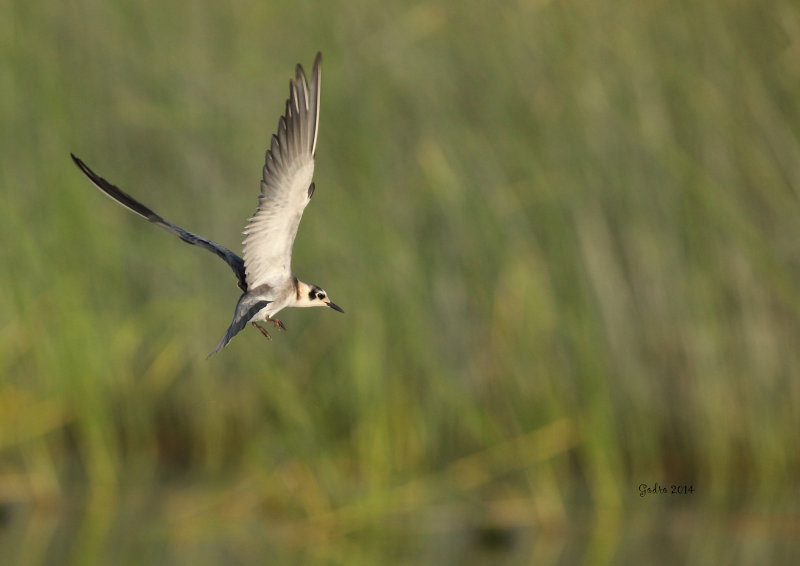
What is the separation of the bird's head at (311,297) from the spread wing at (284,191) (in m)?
0.04

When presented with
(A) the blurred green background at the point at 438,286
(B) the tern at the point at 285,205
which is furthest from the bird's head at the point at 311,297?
(A) the blurred green background at the point at 438,286

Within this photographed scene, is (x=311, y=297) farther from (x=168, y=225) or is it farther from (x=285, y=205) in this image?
(x=168, y=225)

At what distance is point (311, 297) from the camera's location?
2025mm

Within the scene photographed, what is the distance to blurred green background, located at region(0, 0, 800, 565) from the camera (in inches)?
204

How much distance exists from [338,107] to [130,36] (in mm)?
975

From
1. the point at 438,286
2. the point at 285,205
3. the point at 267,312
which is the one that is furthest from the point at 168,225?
the point at 438,286

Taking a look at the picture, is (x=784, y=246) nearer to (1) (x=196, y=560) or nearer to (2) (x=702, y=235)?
(2) (x=702, y=235)

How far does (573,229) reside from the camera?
5.47 meters

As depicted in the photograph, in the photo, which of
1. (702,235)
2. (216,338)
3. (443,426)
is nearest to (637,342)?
(702,235)

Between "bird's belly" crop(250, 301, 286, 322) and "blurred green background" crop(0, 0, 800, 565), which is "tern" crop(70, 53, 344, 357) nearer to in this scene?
"bird's belly" crop(250, 301, 286, 322)

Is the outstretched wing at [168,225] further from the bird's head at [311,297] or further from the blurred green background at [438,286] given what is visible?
the blurred green background at [438,286]

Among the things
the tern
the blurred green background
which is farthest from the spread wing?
the blurred green background

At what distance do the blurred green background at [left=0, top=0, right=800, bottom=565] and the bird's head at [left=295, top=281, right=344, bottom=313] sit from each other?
2905 mm

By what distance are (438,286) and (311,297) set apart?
133 inches
